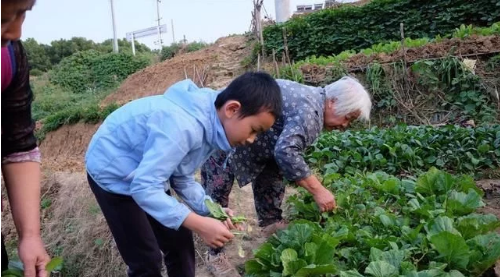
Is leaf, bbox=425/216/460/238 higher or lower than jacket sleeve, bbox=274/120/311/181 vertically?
lower

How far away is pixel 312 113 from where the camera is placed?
9.95 feet

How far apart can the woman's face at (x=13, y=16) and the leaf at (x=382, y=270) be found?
67.5 inches

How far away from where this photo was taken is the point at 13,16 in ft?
3.54

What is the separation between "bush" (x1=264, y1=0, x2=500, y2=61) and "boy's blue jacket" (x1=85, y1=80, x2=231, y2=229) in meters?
12.5

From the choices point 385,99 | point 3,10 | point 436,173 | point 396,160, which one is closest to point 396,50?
point 385,99

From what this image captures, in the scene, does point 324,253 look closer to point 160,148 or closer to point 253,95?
point 253,95

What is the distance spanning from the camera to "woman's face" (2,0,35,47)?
3.45ft

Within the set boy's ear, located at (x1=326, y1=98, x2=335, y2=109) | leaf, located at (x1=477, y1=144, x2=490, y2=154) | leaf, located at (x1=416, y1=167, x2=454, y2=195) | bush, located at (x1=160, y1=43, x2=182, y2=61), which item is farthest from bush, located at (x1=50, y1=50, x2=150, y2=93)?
boy's ear, located at (x1=326, y1=98, x2=335, y2=109)

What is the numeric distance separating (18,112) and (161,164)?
573 millimetres

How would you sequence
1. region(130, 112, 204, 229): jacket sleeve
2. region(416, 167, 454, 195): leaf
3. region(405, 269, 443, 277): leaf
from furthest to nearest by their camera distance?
1. region(416, 167, 454, 195): leaf
2. region(405, 269, 443, 277): leaf
3. region(130, 112, 204, 229): jacket sleeve

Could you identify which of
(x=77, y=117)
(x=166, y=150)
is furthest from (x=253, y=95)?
(x=77, y=117)

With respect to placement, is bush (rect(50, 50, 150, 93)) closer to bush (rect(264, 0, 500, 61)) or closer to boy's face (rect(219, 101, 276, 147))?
bush (rect(264, 0, 500, 61))

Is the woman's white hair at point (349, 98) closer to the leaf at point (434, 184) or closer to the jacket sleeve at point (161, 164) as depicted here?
the leaf at point (434, 184)

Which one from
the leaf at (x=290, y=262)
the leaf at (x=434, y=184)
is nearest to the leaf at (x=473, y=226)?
the leaf at (x=434, y=184)
